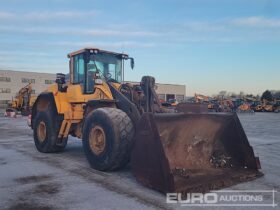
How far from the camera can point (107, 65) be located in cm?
900

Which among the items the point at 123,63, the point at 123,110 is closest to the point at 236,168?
the point at 123,110

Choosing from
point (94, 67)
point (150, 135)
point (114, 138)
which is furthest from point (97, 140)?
point (94, 67)

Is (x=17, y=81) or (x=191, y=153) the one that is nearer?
(x=191, y=153)

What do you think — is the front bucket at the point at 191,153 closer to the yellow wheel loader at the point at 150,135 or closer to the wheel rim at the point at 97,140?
the yellow wheel loader at the point at 150,135

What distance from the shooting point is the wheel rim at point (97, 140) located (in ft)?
23.4

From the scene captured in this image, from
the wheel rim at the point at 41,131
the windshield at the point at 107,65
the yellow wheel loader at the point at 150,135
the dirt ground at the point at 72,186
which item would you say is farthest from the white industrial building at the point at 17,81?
the dirt ground at the point at 72,186

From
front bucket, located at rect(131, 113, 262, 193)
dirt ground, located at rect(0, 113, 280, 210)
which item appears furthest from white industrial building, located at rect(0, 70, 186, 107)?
front bucket, located at rect(131, 113, 262, 193)

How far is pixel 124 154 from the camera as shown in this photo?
6793mm

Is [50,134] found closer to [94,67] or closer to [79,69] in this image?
[79,69]

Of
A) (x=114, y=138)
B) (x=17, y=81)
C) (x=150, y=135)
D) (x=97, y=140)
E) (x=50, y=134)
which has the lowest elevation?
(x=50, y=134)

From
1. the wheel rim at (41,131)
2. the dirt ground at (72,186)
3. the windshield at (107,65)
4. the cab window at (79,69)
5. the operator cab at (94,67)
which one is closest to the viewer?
the dirt ground at (72,186)

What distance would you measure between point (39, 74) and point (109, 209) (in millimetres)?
65583

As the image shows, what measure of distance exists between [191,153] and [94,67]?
140 inches

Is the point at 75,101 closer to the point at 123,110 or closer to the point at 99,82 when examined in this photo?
the point at 99,82
